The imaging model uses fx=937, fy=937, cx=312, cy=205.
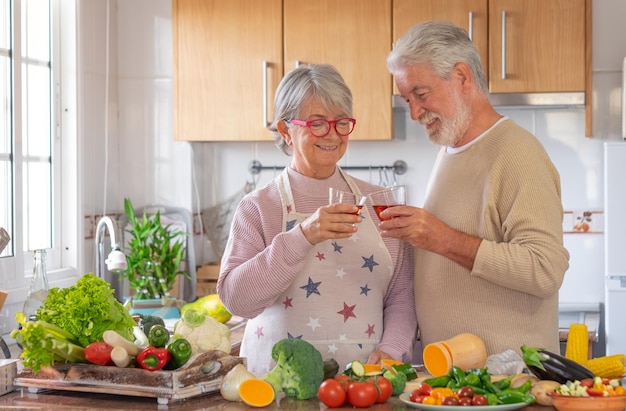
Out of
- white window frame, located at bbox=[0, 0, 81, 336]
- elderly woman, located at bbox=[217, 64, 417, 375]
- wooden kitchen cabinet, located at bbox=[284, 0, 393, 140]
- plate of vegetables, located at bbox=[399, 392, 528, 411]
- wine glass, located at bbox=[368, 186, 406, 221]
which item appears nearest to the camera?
plate of vegetables, located at bbox=[399, 392, 528, 411]

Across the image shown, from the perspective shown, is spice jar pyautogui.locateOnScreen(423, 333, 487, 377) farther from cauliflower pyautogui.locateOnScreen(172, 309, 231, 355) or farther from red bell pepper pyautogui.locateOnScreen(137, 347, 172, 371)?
red bell pepper pyautogui.locateOnScreen(137, 347, 172, 371)

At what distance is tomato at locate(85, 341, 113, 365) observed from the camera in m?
1.93

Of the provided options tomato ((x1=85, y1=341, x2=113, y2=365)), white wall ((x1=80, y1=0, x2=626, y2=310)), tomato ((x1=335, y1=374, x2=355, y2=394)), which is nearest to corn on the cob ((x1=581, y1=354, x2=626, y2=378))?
tomato ((x1=335, y1=374, x2=355, y2=394))

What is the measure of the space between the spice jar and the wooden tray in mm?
410

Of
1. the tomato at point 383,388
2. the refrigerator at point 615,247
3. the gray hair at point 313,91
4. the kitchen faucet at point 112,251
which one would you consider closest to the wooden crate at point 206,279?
the kitchen faucet at point 112,251

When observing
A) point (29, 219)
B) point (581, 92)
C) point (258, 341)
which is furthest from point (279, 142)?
point (581, 92)

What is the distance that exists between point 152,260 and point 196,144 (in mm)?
752

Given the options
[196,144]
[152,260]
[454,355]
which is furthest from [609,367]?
[196,144]

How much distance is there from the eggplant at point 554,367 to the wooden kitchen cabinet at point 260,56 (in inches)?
90.1

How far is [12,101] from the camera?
3439 mm

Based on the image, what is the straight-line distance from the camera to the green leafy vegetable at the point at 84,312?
1.97 m

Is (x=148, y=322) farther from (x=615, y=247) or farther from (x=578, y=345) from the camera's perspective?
(x=615, y=247)

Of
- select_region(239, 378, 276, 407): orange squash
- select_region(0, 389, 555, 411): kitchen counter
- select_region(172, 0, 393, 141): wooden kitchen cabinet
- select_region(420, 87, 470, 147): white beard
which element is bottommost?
select_region(0, 389, 555, 411): kitchen counter

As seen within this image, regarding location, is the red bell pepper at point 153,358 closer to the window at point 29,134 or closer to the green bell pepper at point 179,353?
the green bell pepper at point 179,353
